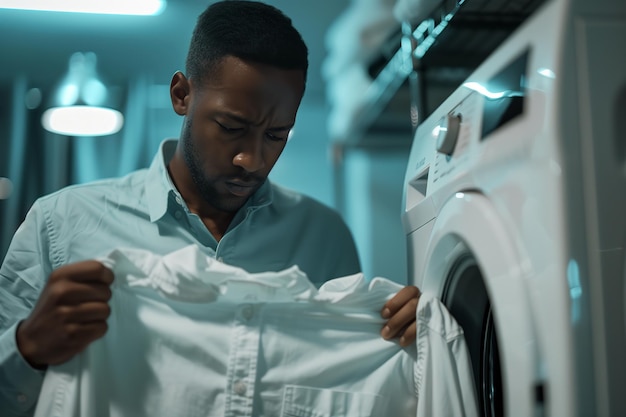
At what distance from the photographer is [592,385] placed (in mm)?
567

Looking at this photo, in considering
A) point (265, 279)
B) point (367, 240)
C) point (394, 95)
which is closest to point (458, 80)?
point (394, 95)

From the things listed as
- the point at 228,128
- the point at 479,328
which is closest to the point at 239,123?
the point at 228,128

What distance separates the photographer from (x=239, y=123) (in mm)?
950

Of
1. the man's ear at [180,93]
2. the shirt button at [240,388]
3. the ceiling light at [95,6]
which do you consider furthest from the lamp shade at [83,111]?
the shirt button at [240,388]

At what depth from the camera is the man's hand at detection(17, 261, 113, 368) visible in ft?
2.46

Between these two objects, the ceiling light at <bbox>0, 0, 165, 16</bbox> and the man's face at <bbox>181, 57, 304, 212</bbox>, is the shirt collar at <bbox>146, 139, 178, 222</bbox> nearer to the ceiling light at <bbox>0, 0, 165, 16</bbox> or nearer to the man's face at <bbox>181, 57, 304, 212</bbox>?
the man's face at <bbox>181, 57, 304, 212</bbox>

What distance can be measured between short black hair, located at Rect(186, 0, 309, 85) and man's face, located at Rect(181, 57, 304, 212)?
14 millimetres

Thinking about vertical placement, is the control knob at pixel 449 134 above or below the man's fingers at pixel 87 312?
above

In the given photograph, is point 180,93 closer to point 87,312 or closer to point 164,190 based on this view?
point 164,190

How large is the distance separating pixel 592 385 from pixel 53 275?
0.60 meters

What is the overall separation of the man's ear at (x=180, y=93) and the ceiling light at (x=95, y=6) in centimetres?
17

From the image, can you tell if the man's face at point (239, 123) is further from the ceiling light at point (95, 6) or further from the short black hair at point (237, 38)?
the ceiling light at point (95, 6)

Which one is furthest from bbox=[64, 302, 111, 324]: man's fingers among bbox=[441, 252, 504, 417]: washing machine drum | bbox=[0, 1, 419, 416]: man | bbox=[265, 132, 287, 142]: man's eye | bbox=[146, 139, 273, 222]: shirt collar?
bbox=[441, 252, 504, 417]: washing machine drum

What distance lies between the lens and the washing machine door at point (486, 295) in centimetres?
61
